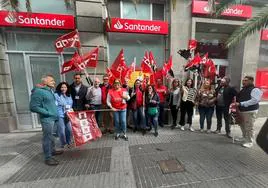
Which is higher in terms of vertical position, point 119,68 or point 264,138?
point 119,68

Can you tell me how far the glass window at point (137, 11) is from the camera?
260 inches

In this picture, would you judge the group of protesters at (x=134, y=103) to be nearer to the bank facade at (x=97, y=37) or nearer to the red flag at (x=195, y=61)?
the red flag at (x=195, y=61)

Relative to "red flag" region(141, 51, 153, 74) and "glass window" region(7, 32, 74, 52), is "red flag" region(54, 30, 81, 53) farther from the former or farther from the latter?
"red flag" region(141, 51, 153, 74)

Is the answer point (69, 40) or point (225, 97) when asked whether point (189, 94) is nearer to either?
point (225, 97)

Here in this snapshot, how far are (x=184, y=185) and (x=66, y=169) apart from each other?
7.94 feet

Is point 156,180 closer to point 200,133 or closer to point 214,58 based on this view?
point 200,133

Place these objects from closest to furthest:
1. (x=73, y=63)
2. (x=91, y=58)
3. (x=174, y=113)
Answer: (x=73, y=63)
(x=91, y=58)
(x=174, y=113)

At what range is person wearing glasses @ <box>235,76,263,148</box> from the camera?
3.82 meters

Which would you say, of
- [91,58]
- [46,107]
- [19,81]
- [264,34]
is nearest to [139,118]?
[91,58]

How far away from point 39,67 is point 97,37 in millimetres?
2678

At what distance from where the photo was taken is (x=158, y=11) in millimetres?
6910

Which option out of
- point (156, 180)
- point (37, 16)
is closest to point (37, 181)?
point (156, 180)

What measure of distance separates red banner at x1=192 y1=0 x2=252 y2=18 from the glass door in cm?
638

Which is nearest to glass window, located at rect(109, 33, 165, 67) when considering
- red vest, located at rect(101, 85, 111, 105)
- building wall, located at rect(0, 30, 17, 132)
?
red vest, located at rect(101, 85, 111, 105)
